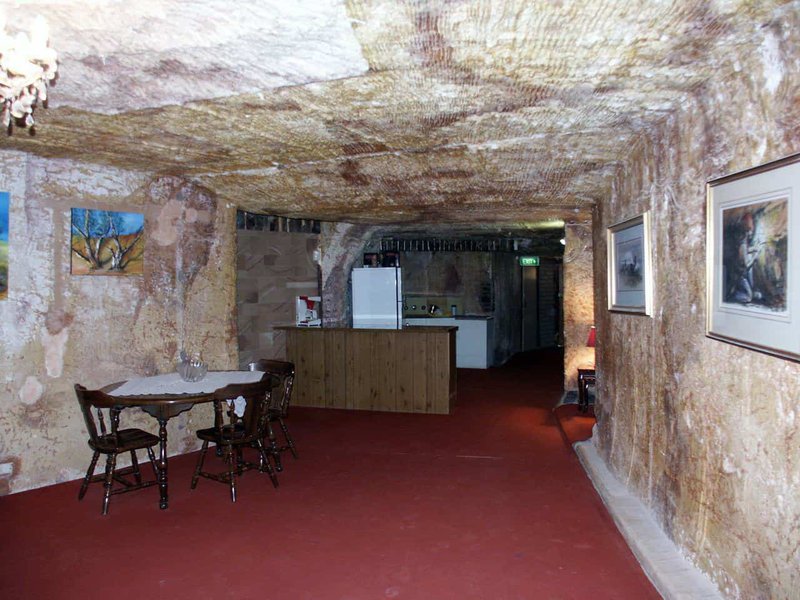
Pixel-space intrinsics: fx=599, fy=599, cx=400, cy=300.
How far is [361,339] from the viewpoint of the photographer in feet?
22.8

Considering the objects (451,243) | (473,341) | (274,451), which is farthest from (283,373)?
(451,243)

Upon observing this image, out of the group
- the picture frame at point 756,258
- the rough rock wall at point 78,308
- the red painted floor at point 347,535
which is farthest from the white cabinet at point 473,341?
the picture frame at point 756,258

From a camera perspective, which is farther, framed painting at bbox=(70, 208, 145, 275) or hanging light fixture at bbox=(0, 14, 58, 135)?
framed painting at bbox=(70, 208, 145, 275)

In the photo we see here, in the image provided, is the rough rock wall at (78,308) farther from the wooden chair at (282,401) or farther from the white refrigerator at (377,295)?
the white refrigerator at (377,295)

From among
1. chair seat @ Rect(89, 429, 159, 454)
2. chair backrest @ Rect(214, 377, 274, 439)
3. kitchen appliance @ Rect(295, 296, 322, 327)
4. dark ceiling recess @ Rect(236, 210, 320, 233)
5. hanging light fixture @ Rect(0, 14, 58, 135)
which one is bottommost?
chair seat @ Rect(89, 429, 159, 454)

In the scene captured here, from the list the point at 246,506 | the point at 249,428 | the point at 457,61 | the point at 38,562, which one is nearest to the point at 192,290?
the point at 249,428

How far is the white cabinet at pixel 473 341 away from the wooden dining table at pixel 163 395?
635 centimetres

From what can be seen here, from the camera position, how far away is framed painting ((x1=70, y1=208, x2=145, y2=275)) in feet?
14.0

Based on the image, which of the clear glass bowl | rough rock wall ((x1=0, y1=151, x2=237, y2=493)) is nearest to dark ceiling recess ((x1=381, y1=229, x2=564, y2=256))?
rough rock wall ((x1=0, y1=151, x2=237, y2=493))

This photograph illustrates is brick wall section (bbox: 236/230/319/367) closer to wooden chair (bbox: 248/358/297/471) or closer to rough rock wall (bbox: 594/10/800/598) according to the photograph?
wooden chair (bbox: 248/358/297/471)

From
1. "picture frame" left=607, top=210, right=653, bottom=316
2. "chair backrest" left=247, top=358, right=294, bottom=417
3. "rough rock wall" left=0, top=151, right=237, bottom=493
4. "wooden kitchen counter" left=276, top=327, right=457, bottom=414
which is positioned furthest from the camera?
"wooden kitchen counter" left=276, top=327, right=457, bottom=414

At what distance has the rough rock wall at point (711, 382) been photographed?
6.22 ft

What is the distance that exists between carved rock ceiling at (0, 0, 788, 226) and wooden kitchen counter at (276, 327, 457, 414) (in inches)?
105

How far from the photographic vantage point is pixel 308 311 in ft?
24.4
